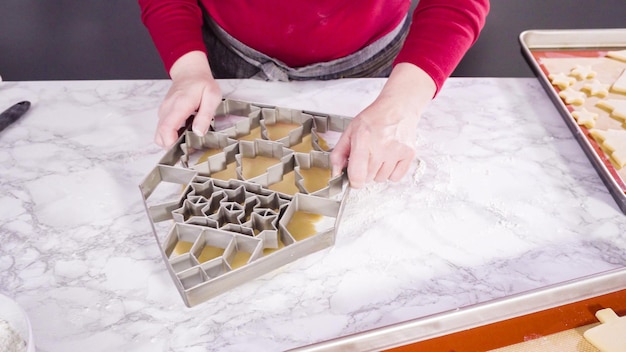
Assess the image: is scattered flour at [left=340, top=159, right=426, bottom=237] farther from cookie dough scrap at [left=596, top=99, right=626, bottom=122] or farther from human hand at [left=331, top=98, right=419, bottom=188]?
cookie dough scrap at [left=596, top=99, right=626, bottom=122]

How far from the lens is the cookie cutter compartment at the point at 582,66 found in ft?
3.07

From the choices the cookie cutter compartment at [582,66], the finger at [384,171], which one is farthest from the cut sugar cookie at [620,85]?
the finger at [384,171]

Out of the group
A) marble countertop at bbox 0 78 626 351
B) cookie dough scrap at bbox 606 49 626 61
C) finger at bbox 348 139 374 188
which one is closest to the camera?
marble countertop at bbox 0 78 626 351

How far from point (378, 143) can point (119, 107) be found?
53cm

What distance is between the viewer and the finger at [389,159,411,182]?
2.85 feet

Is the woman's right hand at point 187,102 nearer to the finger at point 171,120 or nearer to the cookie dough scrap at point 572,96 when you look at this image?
the finger at point 171,120

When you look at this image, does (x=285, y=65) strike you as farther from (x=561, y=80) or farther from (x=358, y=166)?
(x=561, y=80)

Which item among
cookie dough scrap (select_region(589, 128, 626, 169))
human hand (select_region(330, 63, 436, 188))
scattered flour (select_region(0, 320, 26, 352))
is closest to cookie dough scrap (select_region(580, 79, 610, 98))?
cookie dough scrap (select_region(589, 128, 626, 169))

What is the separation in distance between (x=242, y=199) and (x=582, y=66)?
77 cm

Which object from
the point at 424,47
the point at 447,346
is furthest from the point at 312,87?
the point at 447,346

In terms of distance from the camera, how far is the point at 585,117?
1.00m

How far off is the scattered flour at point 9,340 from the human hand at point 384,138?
464mm

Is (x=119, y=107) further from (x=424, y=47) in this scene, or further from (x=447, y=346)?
(x=447, y=346)

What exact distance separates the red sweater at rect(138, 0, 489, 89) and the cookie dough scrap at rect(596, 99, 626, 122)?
274 mm
